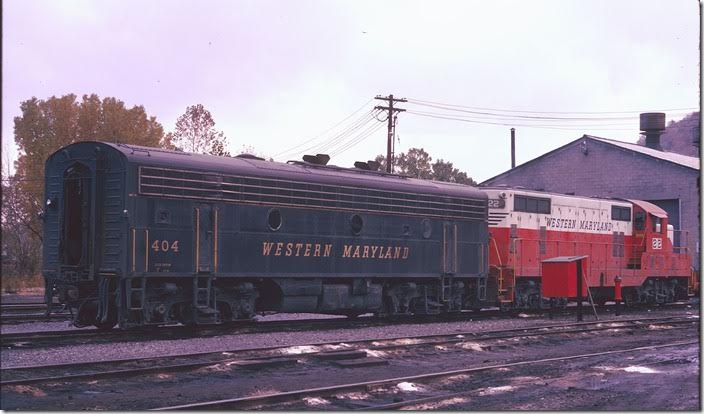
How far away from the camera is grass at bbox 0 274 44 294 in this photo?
128 feet

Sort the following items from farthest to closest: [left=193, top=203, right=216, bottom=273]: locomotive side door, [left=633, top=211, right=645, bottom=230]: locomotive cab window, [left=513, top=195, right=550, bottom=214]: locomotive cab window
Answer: [left=633, top=211, right=645, bottom=230]: locomotive cab window, [left=513, top=195, right=550, bottom=214]: locomotive cab window, [left=193, top=203, right=216, bottom=273]: locomotive side door

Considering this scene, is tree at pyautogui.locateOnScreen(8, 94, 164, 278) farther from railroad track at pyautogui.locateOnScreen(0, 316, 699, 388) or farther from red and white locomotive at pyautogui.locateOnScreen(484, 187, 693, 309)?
railroad track at pyautogui.locateOnScreen(0, 316, 699, 388)

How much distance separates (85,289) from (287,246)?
4645 millimetres

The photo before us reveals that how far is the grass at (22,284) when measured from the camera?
39031 millimetres

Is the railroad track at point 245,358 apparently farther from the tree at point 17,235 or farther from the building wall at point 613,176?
the tree at point 17,235

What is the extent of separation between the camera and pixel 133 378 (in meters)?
12.0

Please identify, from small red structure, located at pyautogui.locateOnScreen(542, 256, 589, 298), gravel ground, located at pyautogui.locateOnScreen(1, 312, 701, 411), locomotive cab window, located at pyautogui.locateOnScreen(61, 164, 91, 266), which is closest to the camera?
gravel ground, located at pyautogui.locateOnScreen(1, 312, 701, 411)

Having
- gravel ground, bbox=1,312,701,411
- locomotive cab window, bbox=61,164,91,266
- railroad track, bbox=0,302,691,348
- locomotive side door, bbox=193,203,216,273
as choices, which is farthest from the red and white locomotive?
locomotive cab window, bbox=61,164,91,266

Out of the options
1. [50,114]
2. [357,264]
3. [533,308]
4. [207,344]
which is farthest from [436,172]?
[207,344]

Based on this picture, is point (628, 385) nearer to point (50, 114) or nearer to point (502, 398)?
point (502, 398)

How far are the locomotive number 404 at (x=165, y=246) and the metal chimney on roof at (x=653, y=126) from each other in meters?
44.5

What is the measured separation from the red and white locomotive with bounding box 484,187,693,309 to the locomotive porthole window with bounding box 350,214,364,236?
20.6 feet

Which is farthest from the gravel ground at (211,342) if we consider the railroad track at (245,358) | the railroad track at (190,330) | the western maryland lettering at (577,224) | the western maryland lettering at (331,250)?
the western maryland lettering at (577,224)

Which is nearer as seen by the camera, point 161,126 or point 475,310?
point 475,310
